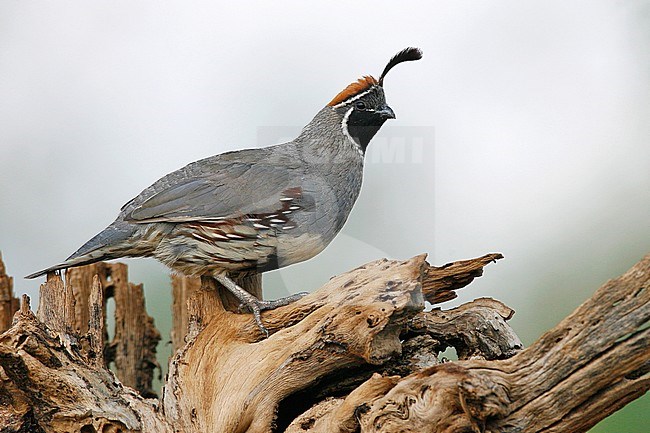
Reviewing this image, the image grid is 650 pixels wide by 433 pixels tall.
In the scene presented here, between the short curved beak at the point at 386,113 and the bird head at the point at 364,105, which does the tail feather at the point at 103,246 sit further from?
the short curved beak at the point at 386,113

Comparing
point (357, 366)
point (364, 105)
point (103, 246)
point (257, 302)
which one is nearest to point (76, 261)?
point (103, 246)

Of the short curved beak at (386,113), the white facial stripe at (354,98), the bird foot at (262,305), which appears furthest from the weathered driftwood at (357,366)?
the white facial stripe at (354,98)

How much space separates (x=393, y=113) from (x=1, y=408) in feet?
6.03

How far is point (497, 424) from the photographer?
1978 millimetres

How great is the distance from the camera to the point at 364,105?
288 cm

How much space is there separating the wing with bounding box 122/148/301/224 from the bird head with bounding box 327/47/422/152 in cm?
30

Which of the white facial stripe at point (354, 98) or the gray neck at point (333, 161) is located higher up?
the white facial stripe at point (354, 98)

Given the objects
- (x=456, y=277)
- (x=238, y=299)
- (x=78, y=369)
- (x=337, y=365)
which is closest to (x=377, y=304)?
(x=337, y=365)

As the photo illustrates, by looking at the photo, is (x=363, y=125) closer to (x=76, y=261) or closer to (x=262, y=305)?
(x=262, y=305)

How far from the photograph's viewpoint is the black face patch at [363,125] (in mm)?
2885

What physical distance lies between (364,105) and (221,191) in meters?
0.67

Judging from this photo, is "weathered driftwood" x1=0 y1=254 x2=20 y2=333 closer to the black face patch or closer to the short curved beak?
the black face patch

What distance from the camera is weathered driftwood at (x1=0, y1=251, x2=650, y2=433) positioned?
73.8 inches

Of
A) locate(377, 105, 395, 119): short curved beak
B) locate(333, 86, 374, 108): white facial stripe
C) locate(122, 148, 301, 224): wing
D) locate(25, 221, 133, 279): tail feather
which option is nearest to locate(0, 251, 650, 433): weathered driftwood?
locate(25, 221, 133, 279): tail feather
